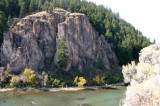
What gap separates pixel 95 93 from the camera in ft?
147

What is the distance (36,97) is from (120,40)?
159 ft

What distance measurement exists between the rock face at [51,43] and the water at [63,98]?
13769mm

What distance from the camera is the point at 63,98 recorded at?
1587 inches

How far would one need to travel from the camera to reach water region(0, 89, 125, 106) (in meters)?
36.1

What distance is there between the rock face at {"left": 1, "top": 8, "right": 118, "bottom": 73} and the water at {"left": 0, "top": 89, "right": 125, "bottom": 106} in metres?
13.8

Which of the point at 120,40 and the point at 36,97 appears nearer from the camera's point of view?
the point at 36,97

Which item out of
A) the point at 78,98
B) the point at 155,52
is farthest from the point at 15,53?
the point at 155,52

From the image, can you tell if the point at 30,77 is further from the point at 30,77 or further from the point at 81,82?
the point at 81,82

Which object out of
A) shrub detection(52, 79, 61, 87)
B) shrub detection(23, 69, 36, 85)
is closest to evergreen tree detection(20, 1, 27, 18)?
shrub detection(23, 69, 36, 85)

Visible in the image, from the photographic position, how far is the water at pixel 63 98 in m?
36.1

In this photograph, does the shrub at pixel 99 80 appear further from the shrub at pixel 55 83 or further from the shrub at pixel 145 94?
the shrub at pixel 145 94

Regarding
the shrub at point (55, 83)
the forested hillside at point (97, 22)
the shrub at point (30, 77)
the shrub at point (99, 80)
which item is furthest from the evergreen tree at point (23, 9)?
the shrub at point (99, 80)

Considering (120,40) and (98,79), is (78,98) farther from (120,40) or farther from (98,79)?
(120,40)

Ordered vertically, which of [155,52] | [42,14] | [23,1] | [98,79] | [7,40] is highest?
[23,1]
